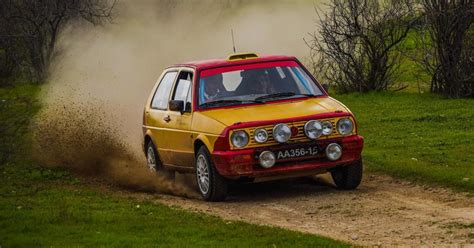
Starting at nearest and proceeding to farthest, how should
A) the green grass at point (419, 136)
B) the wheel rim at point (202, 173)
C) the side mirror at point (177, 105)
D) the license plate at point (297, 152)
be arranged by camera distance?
1. the license plate at point (297, 152)
2. the wheel rim at point (202, 173)
3. the side mirror at point (177, 105)
4. the green grass at point (419, 136)

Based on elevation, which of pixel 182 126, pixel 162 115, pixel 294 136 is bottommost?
pixel 294 136

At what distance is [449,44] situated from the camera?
80.1 feet

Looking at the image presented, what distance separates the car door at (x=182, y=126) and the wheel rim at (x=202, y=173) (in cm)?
30

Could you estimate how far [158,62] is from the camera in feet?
114

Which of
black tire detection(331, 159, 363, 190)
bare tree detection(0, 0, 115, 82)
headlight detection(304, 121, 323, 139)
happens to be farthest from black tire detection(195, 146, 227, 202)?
bare tree detection(0, 0, 115, 82)

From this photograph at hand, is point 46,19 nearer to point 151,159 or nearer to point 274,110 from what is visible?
point 151,159

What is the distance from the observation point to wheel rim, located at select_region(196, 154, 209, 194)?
12375 mm

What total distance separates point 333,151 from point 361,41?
48.0 feet

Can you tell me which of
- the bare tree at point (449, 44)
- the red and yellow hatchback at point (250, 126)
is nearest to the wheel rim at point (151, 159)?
the red and yellow hatchback at point (250, 126)

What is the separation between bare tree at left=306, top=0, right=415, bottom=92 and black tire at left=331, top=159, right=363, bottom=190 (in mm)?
12836

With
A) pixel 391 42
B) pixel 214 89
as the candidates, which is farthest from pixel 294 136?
pixel 391 42

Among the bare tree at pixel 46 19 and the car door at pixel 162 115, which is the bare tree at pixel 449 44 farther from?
the bare tree at pixel 46 19

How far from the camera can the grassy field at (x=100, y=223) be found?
9.41 m

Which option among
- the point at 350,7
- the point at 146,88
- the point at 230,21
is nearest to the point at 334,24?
the point at 350,7
